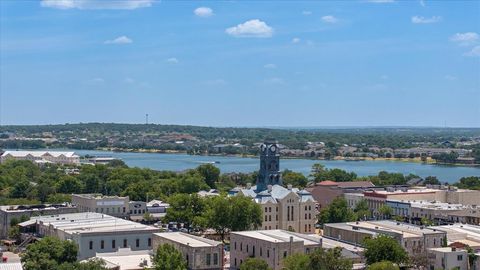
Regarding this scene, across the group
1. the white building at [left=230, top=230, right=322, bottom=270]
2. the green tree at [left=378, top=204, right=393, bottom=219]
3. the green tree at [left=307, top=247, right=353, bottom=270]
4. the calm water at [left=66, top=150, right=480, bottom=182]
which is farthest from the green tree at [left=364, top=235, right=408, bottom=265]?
the calm water at [left=66, top=150, right=480, bottom=182]

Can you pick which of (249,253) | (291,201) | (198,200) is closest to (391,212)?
(291,201)

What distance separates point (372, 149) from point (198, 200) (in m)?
138

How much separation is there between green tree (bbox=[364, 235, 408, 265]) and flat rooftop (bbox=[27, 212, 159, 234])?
11.5 metres

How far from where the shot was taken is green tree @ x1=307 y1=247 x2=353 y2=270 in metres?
33.8

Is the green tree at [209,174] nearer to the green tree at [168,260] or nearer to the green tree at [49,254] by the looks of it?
the green tree at [49,254]

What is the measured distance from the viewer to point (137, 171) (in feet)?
284

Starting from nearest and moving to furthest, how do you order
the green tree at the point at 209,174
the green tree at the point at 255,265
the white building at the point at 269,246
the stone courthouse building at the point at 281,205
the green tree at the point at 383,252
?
the green tree at the point at 255,265 < the white building at the point at 269,246 < the green tree at the point at 383,252 < the stone courthouse building at the point at 281,205 < the green tree at the point at 209,174

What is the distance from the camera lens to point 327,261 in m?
34.2

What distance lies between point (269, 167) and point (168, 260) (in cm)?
2274

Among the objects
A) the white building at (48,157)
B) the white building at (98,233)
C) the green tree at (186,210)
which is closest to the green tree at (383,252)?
the white building at (98,233)

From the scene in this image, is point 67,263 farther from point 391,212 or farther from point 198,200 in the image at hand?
point 391,212

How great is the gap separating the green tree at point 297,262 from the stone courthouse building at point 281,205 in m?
15.5

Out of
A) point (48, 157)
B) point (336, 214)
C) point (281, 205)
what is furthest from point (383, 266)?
point (48, 157)

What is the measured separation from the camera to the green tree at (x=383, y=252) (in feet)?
125
